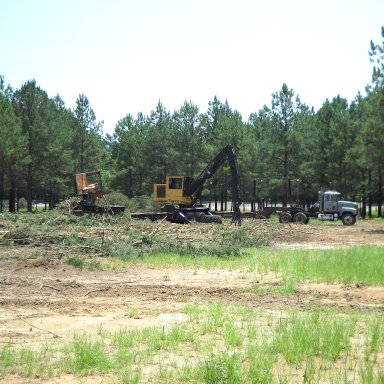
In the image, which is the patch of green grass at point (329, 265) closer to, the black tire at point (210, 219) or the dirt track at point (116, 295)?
the dirt track at point (116, 295)

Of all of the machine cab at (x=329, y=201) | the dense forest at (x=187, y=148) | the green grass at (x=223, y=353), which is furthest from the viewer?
the dense forest at (x=187, y=148)

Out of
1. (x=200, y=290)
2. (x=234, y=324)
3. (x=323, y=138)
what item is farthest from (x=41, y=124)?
(x=234, y=324)

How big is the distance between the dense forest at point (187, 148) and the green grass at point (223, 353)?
4096cm

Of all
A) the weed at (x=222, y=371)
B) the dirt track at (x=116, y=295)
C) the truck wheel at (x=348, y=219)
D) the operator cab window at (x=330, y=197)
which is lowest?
the dirt track at (x=116, y=295)

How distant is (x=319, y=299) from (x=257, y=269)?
4.66 metres

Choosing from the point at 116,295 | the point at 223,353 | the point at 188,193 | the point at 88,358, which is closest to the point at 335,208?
the point at 188,193

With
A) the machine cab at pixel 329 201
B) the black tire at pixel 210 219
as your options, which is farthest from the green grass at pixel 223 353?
the machine cab at pixel 329 201

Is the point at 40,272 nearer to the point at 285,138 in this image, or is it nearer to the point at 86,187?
the point at 86,187

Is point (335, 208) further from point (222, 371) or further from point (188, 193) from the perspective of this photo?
point (222, 371)

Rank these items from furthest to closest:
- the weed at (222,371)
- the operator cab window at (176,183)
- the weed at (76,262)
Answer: the operator cab window at (176,183), the weed at (76,262), the weed at (222,371)

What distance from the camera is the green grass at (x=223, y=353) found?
7.10m

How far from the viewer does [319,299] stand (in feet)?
41.1

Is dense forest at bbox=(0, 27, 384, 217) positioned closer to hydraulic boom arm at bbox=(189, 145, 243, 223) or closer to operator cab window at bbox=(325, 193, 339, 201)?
operator cab window at bbox=(325, 193, 339, 201)

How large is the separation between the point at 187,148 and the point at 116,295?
159 ft
